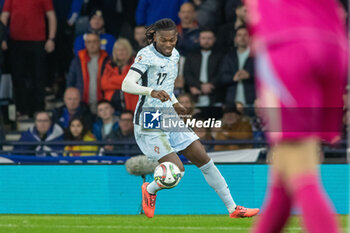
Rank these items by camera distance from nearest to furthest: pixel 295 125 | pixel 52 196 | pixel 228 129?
pixel 295 125, pixel 52 196, pixel 228 129

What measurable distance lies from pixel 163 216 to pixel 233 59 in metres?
2.78

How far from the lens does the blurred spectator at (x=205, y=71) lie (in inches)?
417

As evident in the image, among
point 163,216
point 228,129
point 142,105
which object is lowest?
point 163,216

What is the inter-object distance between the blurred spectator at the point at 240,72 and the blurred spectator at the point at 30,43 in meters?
2.74

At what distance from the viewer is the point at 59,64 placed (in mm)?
12531

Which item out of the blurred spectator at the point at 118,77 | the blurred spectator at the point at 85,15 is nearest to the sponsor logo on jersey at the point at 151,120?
the blurred spectator at the point at 118,77

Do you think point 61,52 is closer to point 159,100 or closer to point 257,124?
point 257,124

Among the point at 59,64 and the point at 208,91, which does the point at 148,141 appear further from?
the point at 59,64

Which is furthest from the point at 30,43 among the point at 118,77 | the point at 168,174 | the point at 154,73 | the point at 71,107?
the point at 168,174

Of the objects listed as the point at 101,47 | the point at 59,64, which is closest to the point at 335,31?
the point at 101,47

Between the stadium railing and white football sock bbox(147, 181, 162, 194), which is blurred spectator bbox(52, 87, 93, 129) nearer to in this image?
the stadium railing

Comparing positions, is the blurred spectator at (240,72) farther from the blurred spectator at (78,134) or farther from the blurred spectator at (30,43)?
the blurred spectator at (30,43)

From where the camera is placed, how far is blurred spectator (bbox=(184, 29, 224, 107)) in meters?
10.6

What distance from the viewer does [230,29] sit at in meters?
11.0
